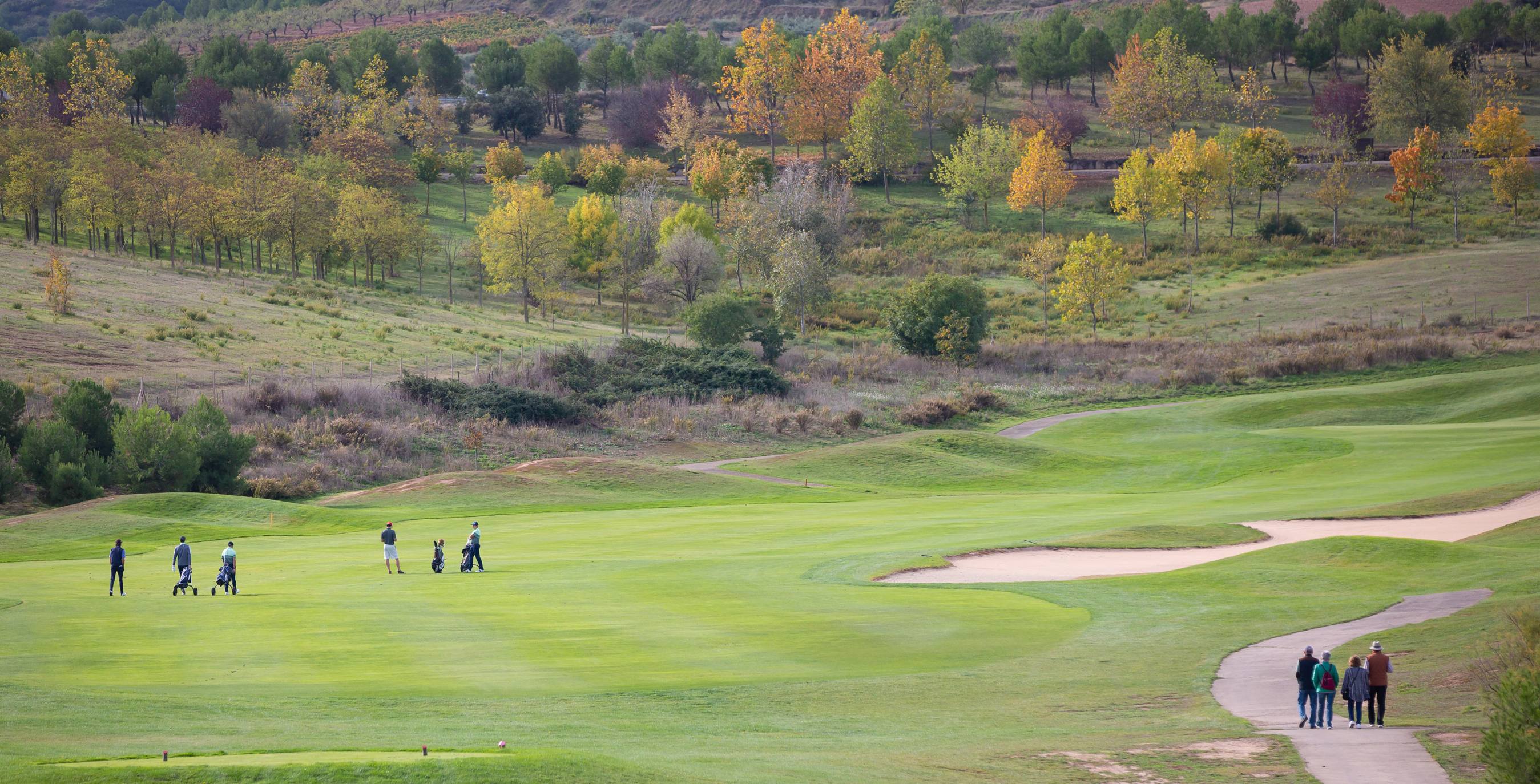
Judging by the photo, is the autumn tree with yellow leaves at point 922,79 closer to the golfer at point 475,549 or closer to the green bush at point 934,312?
the green bush at point 934,312

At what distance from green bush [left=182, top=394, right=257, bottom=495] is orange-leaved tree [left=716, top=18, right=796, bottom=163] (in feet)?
313

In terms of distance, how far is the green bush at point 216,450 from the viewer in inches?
1886

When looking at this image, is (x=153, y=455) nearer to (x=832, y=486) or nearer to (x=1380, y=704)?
(x=832, y=486)

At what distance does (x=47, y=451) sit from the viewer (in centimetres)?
4519

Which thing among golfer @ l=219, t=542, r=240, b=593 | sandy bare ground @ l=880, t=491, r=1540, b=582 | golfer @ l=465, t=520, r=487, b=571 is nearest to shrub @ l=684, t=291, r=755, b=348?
sandy bare ground @ l=880, t=491, r=1540, b=582

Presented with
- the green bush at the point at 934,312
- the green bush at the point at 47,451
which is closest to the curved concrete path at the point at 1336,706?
the green bush at the point at 47,451

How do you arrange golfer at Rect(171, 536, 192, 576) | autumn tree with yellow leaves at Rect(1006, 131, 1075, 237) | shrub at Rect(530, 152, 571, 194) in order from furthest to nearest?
shrub at Rect(530, 152, 571, 194)
autumn tree with yellow leaves at Rect(1006, 131, 1075, 237)
golfer at Rect(171, 536, 192, 576)

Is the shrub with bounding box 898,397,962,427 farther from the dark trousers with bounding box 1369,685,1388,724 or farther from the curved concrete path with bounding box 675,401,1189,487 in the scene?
the dark trousers with bounding box 1369,685,1388,724

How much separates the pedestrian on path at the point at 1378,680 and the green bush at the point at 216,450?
41494mm

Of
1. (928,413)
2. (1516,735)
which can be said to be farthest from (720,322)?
(1516,735)

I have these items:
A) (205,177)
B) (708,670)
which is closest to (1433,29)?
(205,177)

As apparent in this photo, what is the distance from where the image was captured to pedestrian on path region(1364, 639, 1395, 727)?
1842 centimetres

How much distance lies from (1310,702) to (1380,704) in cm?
95

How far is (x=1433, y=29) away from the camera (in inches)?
5773
